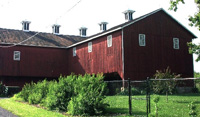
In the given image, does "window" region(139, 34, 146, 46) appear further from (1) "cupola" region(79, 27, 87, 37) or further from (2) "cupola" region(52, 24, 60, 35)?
(1) "cupola" region(79, 27, 87, 37)

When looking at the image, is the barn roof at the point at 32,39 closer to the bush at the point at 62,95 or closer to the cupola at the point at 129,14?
the cupola at the point at 129,14

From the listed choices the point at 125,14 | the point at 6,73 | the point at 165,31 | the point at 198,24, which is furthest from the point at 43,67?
the point at 198,24

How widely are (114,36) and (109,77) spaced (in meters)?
4.16

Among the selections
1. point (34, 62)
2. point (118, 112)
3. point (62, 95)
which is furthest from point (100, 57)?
point (118, 112)

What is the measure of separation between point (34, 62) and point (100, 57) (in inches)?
414

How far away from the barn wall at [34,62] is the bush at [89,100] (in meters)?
22.8

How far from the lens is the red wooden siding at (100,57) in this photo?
84.5ft

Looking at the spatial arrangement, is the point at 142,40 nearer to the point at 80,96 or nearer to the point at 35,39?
the point at 80,96

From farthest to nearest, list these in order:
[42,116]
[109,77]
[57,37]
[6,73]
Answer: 1. [57,37]
2. [6,73]
3. [109,77]
4. [42,116]

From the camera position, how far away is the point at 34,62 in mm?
34500

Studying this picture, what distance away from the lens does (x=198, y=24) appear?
87.4ft

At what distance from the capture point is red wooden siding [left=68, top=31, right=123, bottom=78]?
25.8 metres

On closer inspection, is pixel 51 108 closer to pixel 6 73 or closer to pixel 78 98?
pixel 78 98

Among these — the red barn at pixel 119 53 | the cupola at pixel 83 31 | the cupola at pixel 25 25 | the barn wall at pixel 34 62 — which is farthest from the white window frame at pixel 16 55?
the cupola at pixel 83 31
